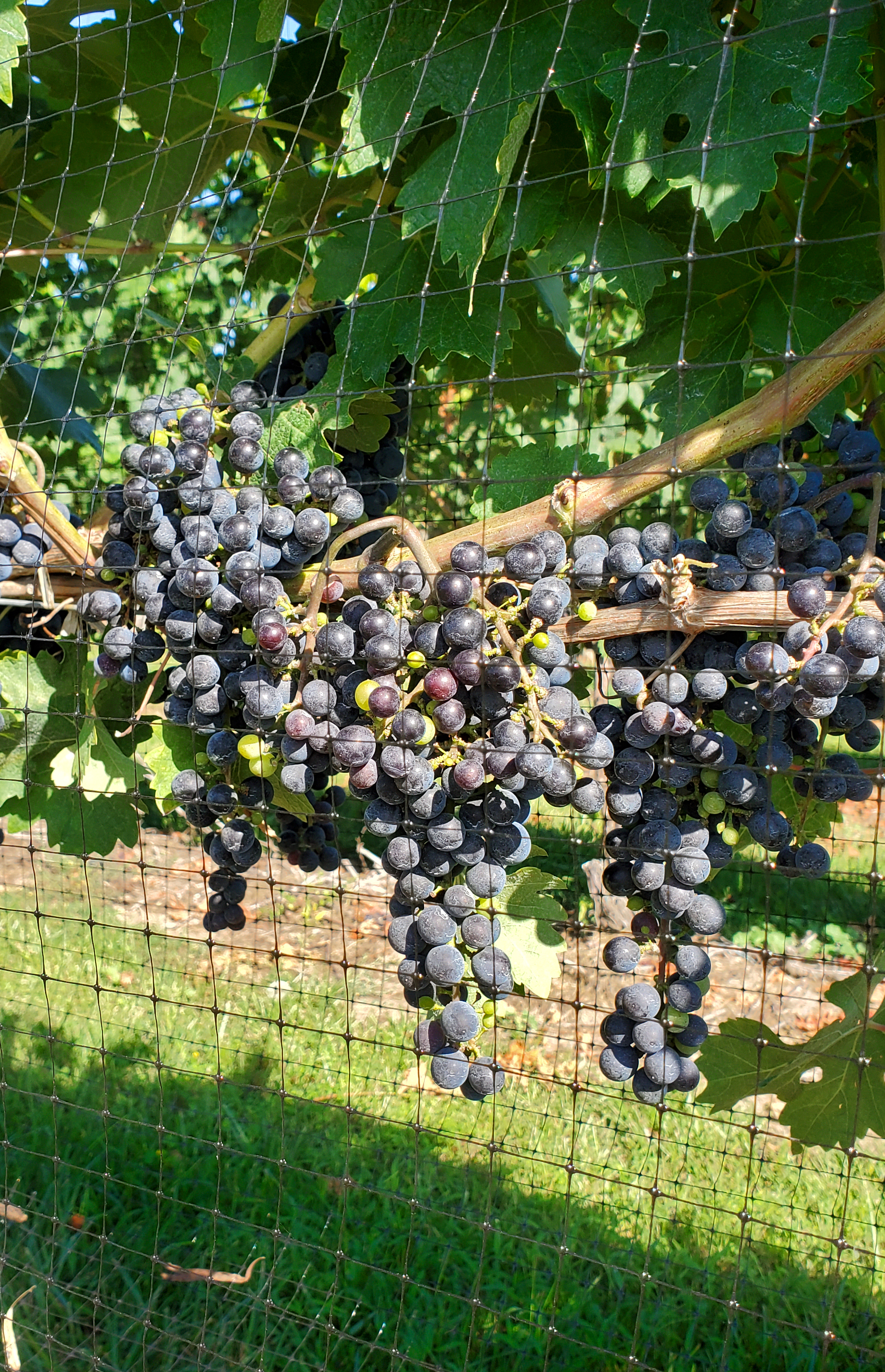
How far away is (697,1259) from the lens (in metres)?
2.08

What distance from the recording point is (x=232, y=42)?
1.63 meters

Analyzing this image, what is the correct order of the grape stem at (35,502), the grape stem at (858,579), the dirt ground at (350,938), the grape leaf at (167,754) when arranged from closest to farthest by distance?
the grape stem at (858,579) → the grape leaf at (167,754) → the grape stem at (35,502) → the dirt ground at (350,938)

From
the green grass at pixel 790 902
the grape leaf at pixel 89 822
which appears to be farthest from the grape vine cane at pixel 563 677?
the green grass at pixel 790 902

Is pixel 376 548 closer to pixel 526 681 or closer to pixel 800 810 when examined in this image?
pixel 526 681

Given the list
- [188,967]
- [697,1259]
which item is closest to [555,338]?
[697,1259]

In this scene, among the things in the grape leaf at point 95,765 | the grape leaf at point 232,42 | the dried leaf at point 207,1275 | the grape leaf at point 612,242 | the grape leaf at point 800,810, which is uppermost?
the grape leaf at point 232,42

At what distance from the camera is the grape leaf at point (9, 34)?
1519 mm

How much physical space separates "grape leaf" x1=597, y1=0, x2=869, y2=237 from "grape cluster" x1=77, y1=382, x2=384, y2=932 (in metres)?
0.60

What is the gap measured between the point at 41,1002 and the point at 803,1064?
8.05ft

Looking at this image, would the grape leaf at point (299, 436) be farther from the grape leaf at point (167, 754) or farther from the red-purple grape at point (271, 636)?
the grape leaf at point (167, 754)

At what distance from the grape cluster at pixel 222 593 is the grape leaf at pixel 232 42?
0.49 meters

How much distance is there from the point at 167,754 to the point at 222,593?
0.31 meters

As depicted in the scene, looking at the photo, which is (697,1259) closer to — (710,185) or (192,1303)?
(192,1303)

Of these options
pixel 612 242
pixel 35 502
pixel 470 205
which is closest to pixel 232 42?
pixel 470 205
